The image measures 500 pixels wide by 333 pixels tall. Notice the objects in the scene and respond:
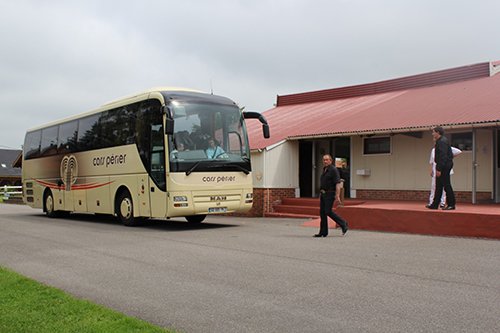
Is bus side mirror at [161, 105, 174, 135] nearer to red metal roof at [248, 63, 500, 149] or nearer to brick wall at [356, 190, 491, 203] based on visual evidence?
red metal roof at [248, 63, 500, 149]

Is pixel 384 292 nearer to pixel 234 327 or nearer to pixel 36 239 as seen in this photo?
pixel 234 327

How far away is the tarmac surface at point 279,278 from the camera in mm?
5059

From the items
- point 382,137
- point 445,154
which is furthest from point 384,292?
point 382,137

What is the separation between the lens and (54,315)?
516 centimetres

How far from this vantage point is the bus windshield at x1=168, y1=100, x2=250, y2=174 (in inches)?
508

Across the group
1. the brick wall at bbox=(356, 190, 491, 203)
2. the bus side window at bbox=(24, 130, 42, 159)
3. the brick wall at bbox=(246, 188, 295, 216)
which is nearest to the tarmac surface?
the brick wall at bbox=(356, 190, 491, 203)

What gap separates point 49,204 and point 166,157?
9.02 meters

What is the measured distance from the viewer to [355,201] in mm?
17281

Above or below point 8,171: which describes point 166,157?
below

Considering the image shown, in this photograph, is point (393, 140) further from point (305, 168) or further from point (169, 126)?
point (169, 126)

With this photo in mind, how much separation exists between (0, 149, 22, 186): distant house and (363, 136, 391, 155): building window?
187 feet

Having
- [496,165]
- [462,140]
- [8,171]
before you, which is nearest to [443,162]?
[496,165]

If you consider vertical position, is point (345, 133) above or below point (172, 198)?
above

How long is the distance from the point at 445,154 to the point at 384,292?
6472 millimetres
